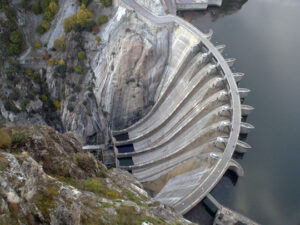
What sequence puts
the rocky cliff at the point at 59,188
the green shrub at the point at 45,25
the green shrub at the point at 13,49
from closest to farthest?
the rocky cliff at the point at 59,188 < the green shrub at the point at 13,49 < the green shrub at the point at 45,25

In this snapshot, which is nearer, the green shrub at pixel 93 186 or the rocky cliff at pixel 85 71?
the green shrub at pixel 93 186

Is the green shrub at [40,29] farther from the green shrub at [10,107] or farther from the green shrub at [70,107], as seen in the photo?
the green shrub at [70,107]

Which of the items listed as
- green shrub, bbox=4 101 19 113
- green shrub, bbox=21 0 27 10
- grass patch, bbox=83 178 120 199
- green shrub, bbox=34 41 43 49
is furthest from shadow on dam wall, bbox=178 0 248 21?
grass patch, bbox=83 178 120 199

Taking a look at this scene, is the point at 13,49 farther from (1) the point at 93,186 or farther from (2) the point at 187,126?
(1) the point at 93,186

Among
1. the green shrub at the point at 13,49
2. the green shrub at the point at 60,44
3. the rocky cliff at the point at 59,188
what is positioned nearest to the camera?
the rocky cliff at the point at 59,188

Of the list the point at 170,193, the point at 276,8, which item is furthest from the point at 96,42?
the point at 276,8

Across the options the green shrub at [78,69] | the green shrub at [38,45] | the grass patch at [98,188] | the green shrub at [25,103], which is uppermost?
the green shrub at [38,45]

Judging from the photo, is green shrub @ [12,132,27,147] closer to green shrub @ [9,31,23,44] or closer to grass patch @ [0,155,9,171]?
grass patch @ [0,155,9,171]

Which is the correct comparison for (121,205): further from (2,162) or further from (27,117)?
(27,117)

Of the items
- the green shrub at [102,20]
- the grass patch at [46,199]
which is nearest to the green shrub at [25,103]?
the green shrub at [102,20]
